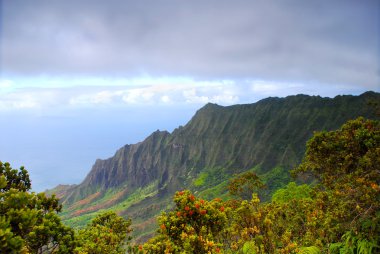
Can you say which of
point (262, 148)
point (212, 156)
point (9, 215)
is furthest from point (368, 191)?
point (212, 156)

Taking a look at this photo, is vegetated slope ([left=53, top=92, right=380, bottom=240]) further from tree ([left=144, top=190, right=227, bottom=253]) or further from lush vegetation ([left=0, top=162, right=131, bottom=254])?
lush vegetation ([left=0, top=162, right=131, bottom=254])

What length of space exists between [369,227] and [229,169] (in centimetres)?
15472

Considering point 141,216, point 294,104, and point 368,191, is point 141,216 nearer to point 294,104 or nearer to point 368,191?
point 294,104

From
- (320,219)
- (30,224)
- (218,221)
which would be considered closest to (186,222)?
(218,221)

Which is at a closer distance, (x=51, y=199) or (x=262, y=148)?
(x=51, y=199)

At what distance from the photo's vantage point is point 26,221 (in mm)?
11789

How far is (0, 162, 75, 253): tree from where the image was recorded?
35.3 ft

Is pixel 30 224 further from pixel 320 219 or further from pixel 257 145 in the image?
pixel 257 145

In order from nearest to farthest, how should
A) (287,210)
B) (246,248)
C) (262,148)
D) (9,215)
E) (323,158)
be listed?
(9,215)
(246,248)
(323,158)
(287,210)
(262,148)

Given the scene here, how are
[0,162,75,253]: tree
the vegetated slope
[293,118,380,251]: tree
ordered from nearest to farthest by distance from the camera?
[0,162,75,253]: tree
[293,118,380,251]: tree
the vegetated slope

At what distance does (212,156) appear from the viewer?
190m

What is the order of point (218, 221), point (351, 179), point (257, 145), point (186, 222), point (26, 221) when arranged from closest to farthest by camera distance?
point (26, 221)
point (186, 222)
point (218, 221)
point (351, 179)
point (257, 145)

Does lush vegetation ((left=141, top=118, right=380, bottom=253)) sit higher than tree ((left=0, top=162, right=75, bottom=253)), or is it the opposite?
tree ((left=0, top=162, right=75, bottom=253))

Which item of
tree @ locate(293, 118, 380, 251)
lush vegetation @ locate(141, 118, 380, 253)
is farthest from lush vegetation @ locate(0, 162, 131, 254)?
tree @ locate(293, 118, 380, 251)
